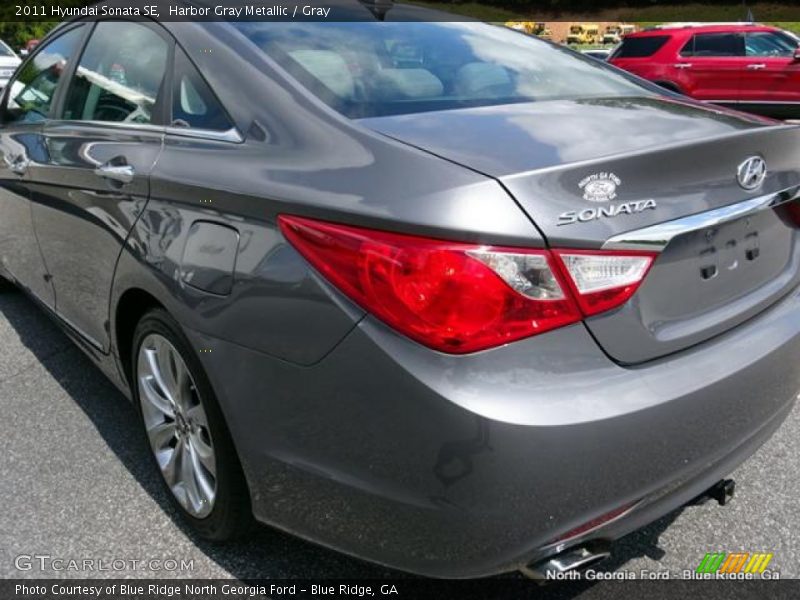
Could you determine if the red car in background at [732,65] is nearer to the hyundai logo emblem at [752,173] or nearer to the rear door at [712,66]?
the rear door at [712,66]

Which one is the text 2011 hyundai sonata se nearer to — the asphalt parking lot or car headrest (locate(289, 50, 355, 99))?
car headrest (locate(289, 50, 355, 99))

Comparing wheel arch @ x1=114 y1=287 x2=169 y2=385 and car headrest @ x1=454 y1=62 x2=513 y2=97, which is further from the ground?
car headrest @ x1=454 y1=62 x2=513 y2=97

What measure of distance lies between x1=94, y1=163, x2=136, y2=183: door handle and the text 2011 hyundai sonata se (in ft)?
0.06

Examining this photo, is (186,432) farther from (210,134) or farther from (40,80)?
(40,80)

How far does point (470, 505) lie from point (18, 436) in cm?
224

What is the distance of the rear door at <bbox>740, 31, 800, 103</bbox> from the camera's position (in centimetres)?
1220

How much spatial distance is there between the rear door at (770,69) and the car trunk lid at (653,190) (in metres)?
11.6

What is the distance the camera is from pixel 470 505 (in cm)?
161

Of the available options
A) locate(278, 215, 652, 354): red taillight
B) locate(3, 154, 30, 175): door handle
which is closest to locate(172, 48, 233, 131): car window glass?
locate(278, 215, 652, 354): red taillight

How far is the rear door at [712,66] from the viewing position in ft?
41.2

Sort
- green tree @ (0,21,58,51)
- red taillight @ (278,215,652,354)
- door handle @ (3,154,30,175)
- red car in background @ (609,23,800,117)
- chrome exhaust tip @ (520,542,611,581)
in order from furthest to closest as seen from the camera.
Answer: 1. green tree @ (0,21,58,51)
2. red car in background @ (609,23,800,117)
3. door handle @ (3,154,30,175)
4. chrome exhaust tip @ (520,542,611,581)
5. red taillight @ (278,215,652,354)

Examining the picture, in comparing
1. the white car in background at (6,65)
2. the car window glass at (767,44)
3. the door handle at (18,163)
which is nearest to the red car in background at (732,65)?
the car window glass at (767,44)

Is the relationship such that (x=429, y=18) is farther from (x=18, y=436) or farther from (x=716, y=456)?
(x=18, y=436)

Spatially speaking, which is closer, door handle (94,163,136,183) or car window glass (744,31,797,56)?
door handle (94,163,136,183)
